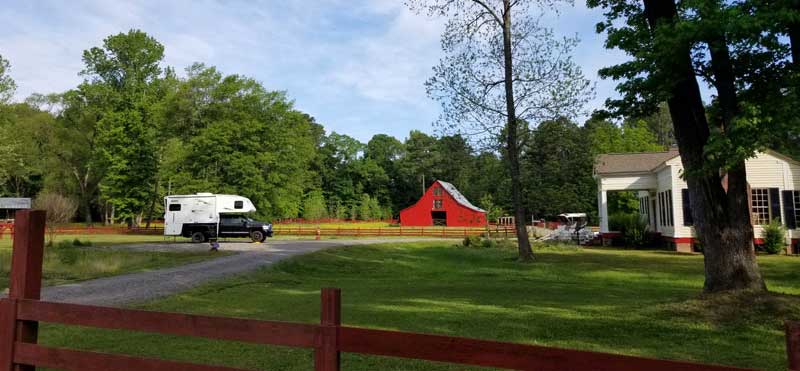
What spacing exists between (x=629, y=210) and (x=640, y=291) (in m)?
35.1

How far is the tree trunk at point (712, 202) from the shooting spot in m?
8.62

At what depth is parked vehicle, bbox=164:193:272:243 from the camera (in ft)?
94.2

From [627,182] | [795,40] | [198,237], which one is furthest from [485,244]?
[795,40]

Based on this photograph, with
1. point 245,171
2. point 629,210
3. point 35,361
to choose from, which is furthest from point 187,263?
point 629,210

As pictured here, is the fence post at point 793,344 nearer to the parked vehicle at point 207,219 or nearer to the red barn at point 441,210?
the parked vehicle at point 207,219

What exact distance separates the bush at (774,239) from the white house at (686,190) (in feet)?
2.61

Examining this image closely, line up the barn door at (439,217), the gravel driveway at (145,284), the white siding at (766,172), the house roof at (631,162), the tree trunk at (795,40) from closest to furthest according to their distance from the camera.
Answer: the tree trunk at (795,40)
the gravel driveway at (145,284)
the white siding at (766,172)
the house roof at (631,162)
the barn door at (439,217)

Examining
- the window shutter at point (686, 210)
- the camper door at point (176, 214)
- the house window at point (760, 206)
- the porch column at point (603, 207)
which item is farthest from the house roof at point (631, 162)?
the camper door at point (176, 214)

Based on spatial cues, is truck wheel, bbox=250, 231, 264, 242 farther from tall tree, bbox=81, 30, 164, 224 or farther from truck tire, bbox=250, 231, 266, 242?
tall tree, bbox=81, 30, 164, 224

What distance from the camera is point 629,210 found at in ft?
144

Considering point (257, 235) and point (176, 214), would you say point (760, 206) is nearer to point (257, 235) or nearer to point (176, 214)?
point (257, 235)

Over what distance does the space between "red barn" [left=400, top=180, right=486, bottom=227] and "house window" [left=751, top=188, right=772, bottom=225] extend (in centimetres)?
3467

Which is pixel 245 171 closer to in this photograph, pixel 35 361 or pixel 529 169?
pixel 529 169

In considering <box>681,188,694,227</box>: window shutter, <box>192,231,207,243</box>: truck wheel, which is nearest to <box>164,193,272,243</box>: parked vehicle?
<box>192,231,207,243</box>: truck wheel
